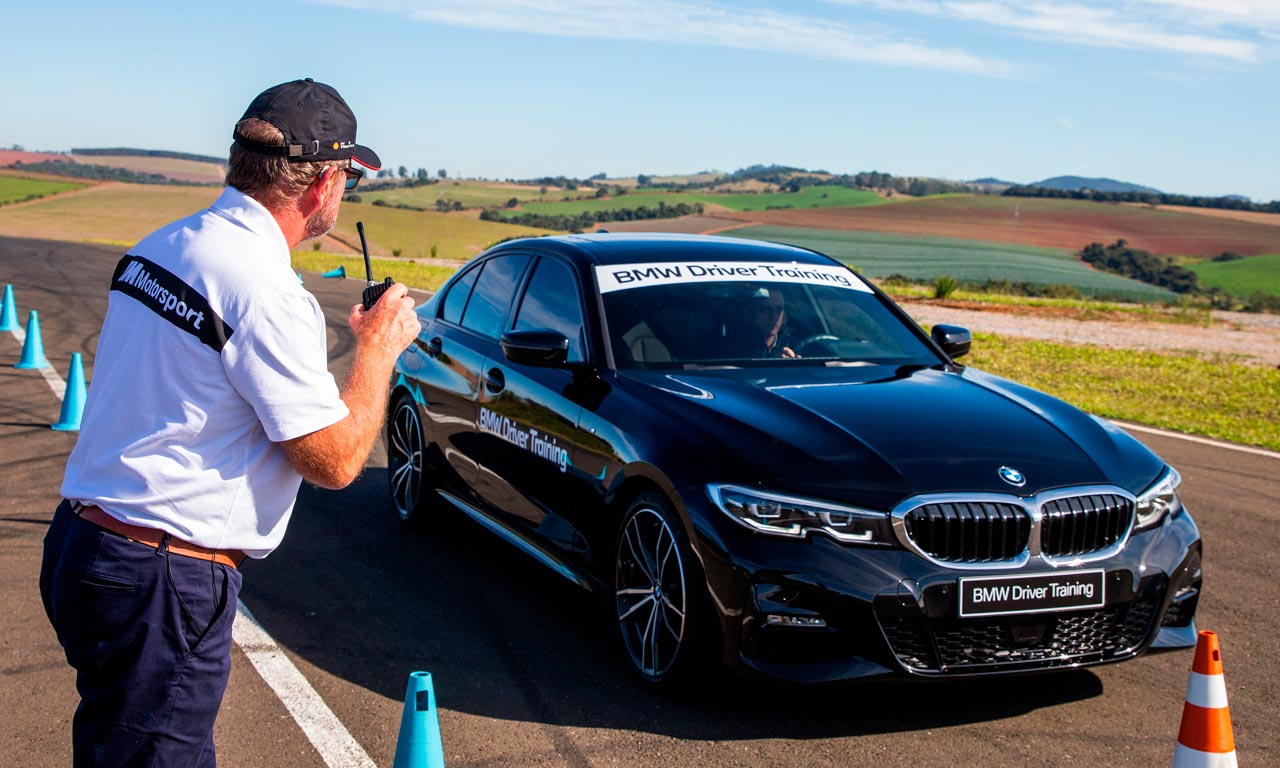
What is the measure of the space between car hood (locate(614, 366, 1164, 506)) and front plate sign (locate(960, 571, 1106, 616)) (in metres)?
0.32

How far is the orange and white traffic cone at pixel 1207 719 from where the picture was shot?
3.59 metres

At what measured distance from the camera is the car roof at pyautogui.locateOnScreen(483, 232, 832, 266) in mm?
6578

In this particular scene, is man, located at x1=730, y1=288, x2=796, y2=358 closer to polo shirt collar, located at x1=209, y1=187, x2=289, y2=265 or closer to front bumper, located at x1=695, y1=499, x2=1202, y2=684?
front bumper, located at x1=695, y1=499, x2=1202, y2=684

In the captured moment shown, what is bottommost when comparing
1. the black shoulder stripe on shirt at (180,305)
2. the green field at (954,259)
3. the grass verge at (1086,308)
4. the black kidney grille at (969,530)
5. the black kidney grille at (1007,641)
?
the green field at (954,259)

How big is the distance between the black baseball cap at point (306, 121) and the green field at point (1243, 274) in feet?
175

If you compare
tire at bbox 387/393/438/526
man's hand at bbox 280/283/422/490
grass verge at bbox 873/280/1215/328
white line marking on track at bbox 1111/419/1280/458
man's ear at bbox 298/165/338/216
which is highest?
man's ear at bbox 298/165/338/216

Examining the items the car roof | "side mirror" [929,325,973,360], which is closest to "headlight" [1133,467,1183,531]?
"side mirror" [929,325,973,360]

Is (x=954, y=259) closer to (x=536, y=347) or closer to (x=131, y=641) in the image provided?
(x=536, y=347)

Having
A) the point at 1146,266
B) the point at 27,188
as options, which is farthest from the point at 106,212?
the point at 1146,266

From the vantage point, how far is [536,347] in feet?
18.9

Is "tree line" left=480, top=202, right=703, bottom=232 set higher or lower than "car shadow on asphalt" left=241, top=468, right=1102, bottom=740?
lower

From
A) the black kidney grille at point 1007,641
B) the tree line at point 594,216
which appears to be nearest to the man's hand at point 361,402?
the black kidney grille at point 1007,641

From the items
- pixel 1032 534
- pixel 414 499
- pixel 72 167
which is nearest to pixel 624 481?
pixel 1032 534

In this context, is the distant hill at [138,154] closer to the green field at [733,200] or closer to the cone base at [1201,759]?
the green field at [733,200]
